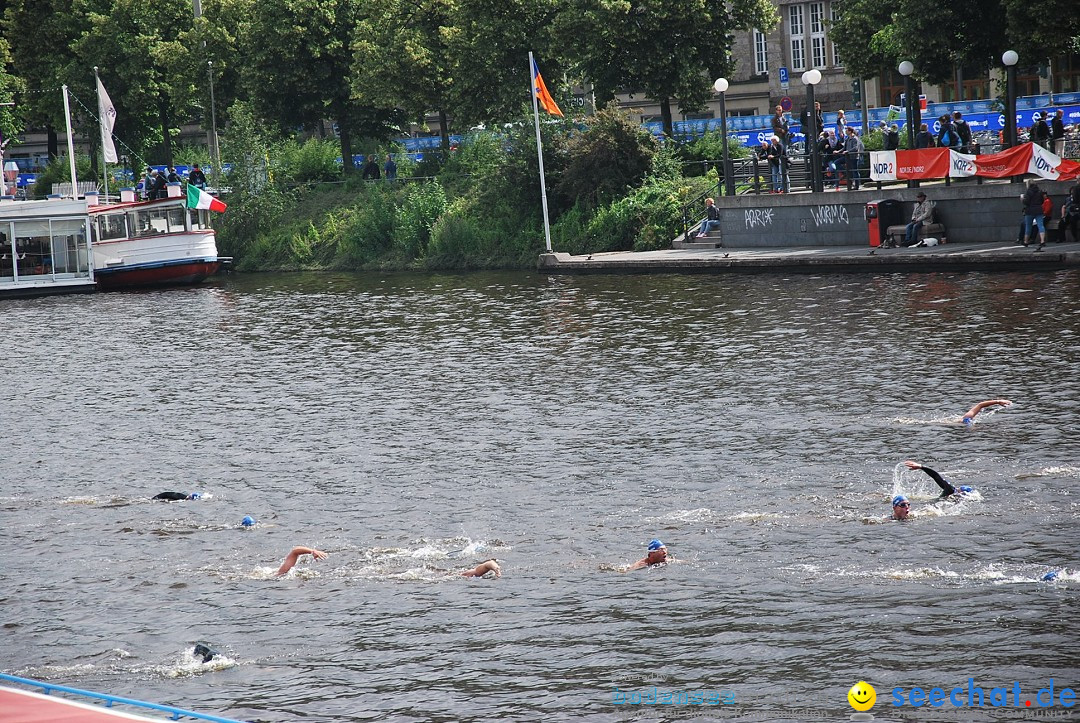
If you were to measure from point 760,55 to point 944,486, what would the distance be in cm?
7041

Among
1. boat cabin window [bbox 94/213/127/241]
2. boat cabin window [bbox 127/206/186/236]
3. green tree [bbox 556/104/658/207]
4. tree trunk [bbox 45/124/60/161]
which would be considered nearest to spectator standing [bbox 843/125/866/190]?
green tree [bbox 556/104/658/207]

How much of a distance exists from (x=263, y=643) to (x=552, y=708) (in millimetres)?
3306

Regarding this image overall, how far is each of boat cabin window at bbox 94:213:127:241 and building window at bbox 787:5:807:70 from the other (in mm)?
42759

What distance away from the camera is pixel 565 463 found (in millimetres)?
19328

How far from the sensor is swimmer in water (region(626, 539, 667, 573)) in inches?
566

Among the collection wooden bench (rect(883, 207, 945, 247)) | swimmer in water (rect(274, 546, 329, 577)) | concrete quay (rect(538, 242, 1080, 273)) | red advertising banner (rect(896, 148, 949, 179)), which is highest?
red advertising banner (rect(896, 148, 949, 179))

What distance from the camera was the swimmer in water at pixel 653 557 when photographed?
47.2 ft

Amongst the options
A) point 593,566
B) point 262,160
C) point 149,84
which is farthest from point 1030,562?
point 149,84

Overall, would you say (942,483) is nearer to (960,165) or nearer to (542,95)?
(960,165)

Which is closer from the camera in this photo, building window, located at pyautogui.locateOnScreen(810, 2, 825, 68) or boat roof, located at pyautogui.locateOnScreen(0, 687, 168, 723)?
boat roof, located at pyautogui.locateOnScreen(0, 687, 168, 723)

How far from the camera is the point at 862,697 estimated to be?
409 inches

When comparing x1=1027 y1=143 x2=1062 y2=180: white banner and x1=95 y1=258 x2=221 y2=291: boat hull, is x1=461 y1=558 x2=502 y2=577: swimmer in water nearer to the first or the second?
x1=1027 y1=143 x2=1062 y2=180: white banner

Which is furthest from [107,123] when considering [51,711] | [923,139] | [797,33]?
[51,711]

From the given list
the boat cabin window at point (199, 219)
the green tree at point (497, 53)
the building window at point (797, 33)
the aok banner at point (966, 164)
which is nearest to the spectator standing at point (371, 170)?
the green tree at point (497, 53)
